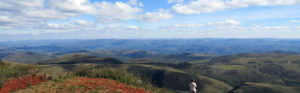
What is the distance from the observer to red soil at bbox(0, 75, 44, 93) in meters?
25.6

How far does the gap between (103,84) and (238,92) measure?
135m

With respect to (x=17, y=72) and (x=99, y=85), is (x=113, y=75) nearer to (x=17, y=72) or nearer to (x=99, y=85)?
(x=99, y=85)

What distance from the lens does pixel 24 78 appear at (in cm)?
2859

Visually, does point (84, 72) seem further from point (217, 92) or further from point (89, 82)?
point (217, 92)

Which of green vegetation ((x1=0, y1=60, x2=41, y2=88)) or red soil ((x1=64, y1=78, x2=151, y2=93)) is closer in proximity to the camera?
red soil ((x1=64, y1=78, x2=151, y2=93))

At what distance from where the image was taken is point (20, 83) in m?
27.2

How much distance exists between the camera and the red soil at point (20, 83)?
2562 cm

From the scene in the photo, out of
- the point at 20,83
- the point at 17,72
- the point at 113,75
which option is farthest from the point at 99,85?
the point at 17,72

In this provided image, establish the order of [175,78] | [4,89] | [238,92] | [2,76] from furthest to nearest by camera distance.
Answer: [175,78], [238,92], [2,76], [4,89]

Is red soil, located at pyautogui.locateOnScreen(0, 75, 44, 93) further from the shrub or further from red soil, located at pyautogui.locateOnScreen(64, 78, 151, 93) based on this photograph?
red soil, located at pyautogui.locateOnScreen(64, 78, 151, 93)

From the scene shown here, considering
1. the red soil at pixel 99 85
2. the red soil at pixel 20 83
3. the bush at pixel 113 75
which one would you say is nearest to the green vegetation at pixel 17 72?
the red soil at pixel 20 83

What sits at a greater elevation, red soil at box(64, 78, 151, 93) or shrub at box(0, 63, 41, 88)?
shrub at box(0, 63, 41, 88)

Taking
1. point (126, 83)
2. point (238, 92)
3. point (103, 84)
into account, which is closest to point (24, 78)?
point (103, 84)

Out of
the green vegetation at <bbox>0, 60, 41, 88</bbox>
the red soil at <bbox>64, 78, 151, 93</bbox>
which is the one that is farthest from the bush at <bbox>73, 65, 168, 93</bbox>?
the green vegetation at <bbox>0, 60, 41, 88</bbox>
